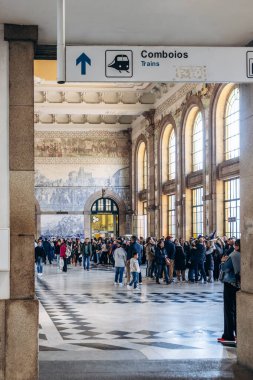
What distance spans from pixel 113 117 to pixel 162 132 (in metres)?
7.93

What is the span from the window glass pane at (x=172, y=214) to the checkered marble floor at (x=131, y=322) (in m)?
13.6

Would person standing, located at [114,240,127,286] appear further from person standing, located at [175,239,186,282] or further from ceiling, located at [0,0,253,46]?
ceiling, located at [0,0,253,46]

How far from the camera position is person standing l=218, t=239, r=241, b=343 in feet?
29.6

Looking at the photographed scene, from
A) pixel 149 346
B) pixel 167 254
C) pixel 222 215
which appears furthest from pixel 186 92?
pixel 149 346

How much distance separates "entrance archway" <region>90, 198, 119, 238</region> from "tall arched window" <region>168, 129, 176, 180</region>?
9469 mm

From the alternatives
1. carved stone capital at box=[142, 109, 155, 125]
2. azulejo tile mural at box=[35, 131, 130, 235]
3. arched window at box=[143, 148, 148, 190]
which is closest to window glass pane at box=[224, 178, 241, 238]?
carved stone capital at box=[142, 109, 155, 125]

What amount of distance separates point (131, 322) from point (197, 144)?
18.8m

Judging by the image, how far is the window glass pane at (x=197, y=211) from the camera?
29438 millimetres

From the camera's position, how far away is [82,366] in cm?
788

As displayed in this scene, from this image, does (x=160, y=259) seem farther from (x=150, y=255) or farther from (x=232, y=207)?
(x=232, y=207)

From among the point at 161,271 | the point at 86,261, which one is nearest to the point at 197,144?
the point at 86,261

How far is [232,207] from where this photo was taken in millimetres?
25906

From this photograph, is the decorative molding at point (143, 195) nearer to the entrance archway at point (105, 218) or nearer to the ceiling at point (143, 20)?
the entrance archway at point (105, 218)

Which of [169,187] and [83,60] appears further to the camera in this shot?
[169,187]
